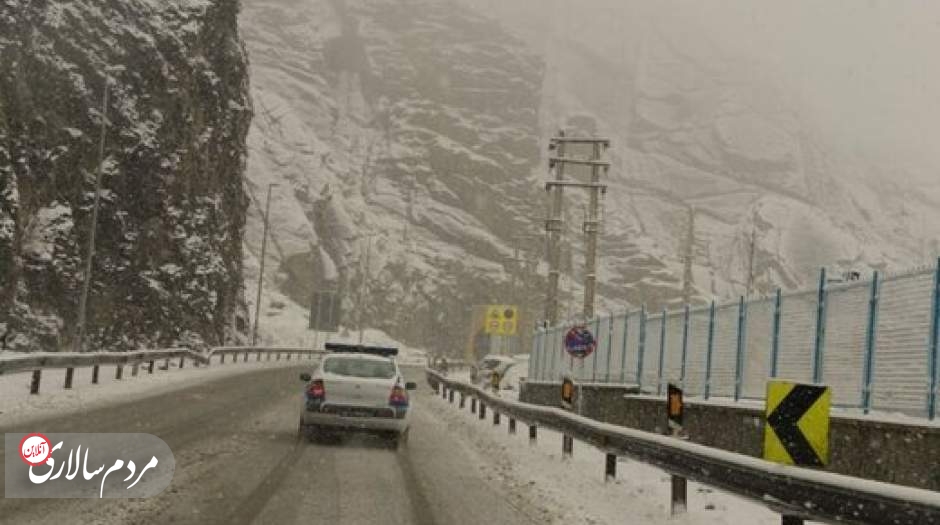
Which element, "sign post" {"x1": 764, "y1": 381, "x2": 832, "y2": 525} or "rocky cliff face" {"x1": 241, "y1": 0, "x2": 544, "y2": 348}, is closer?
"sign post" {"x1": 764, "y1": 381, "x2": 832, "y2": 525}

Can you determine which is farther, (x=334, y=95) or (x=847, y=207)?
(x=847, y=207)

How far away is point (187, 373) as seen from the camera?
3422cm

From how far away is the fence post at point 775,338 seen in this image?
15.2 metres

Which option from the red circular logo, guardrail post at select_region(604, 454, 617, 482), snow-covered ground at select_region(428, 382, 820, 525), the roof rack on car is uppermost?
the roof rack on car

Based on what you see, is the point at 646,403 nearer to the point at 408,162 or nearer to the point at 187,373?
the point at 187,373

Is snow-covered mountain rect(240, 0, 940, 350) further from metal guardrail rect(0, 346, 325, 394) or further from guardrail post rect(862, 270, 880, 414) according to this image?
guardrail post rect(862, 270, 880, 414)

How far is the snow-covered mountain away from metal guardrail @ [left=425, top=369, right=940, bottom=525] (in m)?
85.1

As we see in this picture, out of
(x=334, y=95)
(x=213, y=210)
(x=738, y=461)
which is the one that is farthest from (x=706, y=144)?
(x=738, y=461)

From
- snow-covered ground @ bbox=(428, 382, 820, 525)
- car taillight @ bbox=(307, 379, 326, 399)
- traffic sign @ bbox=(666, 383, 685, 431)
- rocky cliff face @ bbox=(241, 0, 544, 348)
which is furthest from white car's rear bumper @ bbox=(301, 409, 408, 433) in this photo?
rocky cliff face @ bbox=(241, 0, 544, 348)

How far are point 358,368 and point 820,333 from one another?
689 cm

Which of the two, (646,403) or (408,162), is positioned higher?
(408,162)

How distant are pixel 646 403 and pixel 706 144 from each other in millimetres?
152598

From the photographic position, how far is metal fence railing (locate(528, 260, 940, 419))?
1128 centimetres

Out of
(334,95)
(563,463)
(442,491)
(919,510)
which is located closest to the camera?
(919,510)
